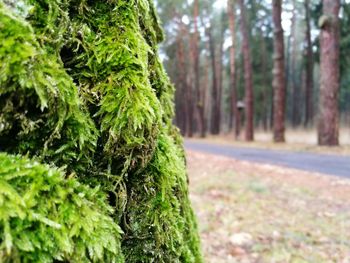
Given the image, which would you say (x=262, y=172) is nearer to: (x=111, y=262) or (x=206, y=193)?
(x=206, y=193)

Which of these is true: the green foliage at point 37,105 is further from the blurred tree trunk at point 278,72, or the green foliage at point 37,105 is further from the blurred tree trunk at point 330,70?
the blurred tree trunk at point 278,72

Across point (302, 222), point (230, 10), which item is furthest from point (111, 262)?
point (230, 10)

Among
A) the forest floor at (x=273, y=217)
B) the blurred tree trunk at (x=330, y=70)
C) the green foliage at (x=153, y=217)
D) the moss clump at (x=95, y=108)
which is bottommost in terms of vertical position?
the forest floor at (x=273, y=217)

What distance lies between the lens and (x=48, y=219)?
28.6 inches

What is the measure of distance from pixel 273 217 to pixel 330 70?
11.3m

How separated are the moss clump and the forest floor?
2.05m

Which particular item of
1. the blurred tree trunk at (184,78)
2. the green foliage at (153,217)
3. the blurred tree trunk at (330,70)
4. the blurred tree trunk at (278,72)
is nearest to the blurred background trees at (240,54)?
the blurred tree trunk at (184,78)

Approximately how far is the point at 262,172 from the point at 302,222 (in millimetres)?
4513

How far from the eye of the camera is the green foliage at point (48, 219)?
67cm

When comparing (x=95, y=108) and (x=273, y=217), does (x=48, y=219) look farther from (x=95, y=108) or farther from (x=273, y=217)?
(x=273, y=217)

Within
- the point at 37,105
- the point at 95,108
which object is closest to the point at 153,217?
the point at 95,108

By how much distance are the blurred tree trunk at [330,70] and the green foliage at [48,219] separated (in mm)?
15070

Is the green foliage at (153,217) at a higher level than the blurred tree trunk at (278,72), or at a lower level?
lower

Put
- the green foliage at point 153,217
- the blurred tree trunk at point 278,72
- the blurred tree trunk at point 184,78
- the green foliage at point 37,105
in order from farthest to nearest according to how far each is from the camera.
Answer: the blurred tree trunk at point 184,78, the blurred tree trunk at point 278,72, the green foliage at point 153,217, the green foliage at point 37,105
